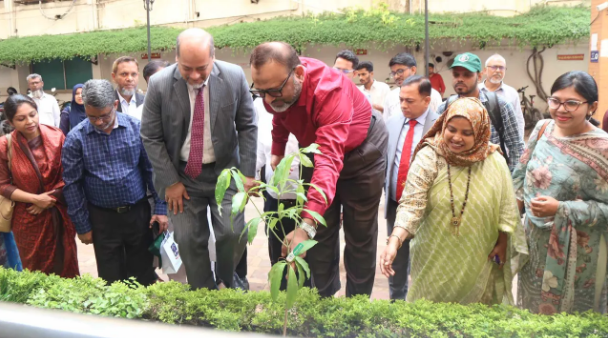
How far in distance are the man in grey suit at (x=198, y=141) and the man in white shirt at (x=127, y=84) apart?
155 cm

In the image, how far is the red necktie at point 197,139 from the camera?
2.89m

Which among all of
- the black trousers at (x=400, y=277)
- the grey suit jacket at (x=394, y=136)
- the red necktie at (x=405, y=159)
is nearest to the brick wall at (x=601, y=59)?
the grey suit jacket at (x=394, y=136)

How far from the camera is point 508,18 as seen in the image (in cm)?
1376

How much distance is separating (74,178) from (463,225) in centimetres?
247

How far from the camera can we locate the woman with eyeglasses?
247cm

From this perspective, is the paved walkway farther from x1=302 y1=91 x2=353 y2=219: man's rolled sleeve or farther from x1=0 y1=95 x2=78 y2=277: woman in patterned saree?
x1=302 y1=91 x2=353 y2=219: man's rolled sleeve

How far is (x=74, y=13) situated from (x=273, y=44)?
60.4 ft

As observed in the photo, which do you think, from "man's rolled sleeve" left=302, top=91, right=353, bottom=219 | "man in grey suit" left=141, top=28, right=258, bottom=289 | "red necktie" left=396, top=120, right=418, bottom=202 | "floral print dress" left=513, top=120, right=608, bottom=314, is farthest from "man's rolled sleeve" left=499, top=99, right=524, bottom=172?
"man in grey suit" left=141, top=28, right=258, bottom=289

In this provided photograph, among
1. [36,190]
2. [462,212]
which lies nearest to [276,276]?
[462,212]

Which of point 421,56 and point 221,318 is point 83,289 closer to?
point 221,318

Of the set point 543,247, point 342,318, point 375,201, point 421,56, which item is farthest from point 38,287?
point 421,56

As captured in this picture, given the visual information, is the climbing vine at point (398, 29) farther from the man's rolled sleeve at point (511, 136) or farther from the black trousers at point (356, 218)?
the black trousers at point (356, 218)

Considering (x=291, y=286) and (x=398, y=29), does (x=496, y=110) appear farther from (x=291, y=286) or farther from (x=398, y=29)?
(x=398, y=29)

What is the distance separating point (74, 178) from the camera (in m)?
3.32
